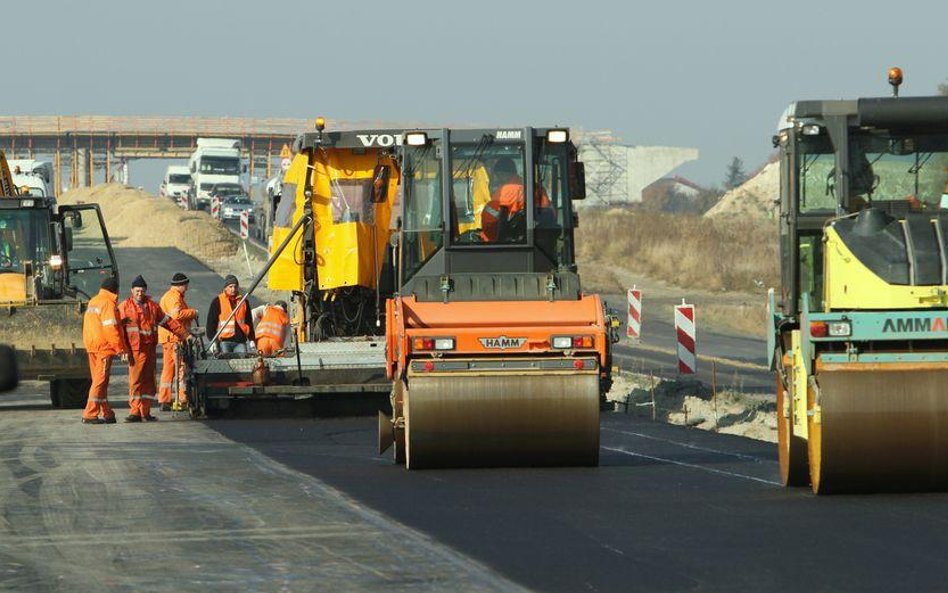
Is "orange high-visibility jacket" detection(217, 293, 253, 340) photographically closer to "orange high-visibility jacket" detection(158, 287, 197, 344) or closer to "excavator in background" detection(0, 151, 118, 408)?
"orange high-visibility jacket" detection(158, 287, 197, 344)

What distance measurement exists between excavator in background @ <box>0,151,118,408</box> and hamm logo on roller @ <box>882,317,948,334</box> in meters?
12.8

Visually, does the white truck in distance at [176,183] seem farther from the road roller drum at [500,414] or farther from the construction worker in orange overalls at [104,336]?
the road roller drum at [500,414]

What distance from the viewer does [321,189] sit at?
69.9 ft

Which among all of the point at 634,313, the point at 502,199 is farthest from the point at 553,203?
the point at 634,313

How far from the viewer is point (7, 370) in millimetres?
5750

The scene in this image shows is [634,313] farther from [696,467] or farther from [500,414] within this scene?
[500,414]

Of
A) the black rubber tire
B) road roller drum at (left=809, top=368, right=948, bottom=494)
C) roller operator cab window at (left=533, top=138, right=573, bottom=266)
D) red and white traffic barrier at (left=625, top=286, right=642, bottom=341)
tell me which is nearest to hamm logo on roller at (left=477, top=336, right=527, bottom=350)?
roller operator cab window at (left=533, top=138, right=573, bottom=266)

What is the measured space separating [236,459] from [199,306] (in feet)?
92.8

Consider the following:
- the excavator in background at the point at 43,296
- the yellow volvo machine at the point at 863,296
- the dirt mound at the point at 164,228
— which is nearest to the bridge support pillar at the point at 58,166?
the dirt mound at the point at 164,228

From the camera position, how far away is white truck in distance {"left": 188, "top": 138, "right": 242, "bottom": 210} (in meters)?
71.6

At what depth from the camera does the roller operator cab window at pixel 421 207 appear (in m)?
15.8

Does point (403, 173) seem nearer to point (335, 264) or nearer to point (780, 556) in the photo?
point (335, 264)

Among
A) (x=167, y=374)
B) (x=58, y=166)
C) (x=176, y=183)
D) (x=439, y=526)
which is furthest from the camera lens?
(x=58, y=166)

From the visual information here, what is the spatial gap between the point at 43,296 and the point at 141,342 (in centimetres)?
358
